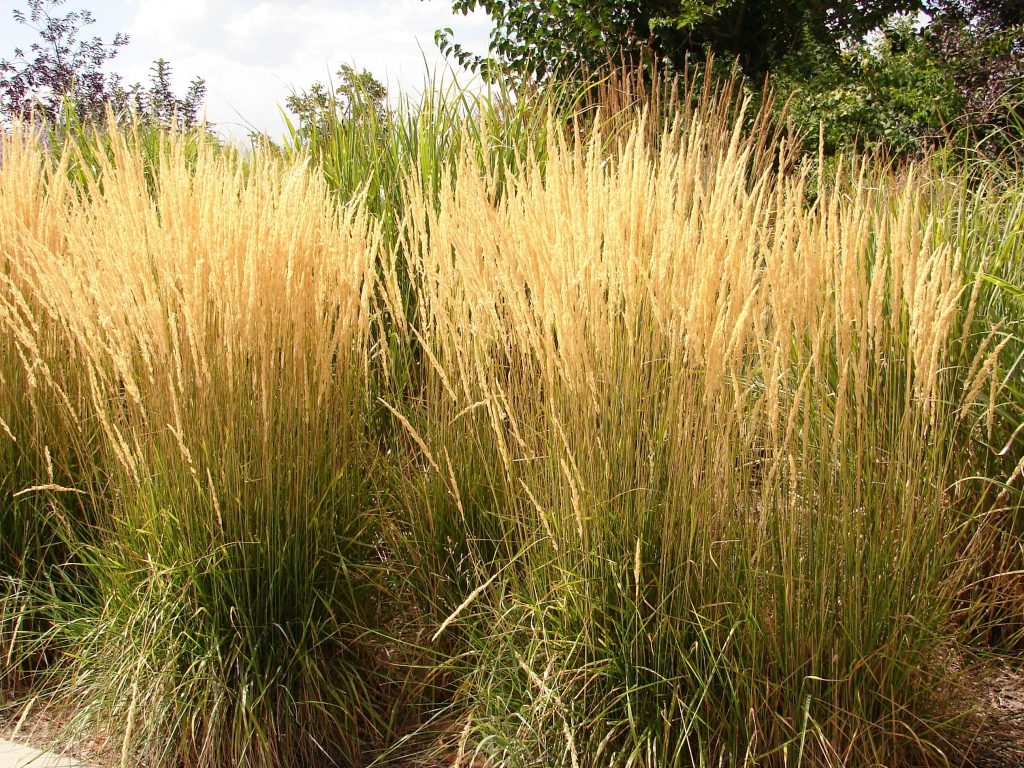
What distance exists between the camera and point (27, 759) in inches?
94.5

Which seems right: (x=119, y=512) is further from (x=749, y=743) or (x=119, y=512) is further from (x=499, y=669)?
(x=749, y=743)

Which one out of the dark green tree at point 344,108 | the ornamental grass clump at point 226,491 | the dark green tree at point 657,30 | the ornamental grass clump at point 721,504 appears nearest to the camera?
the ornamental grass clump at point 721,504

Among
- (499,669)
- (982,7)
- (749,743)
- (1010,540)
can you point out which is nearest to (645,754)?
(749,743)

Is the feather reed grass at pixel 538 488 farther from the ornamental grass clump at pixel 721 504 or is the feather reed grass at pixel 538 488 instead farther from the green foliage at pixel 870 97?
the green foliage at pixel 870 97

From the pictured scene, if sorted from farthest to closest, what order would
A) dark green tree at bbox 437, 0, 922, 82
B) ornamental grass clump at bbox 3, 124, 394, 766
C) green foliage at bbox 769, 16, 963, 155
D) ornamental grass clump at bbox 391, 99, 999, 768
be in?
1. dark green tree at bbox 437, 0, 922, 82
2. green foliage at bbox 769, 16, 963, 155
3. ornamental grass clump at bbox 3, 124, 394, 766
4. ornamental grass clump at bbox 391, 99, 999, 768

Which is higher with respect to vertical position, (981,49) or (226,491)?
(981,49)

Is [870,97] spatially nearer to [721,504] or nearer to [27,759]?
[721,504]

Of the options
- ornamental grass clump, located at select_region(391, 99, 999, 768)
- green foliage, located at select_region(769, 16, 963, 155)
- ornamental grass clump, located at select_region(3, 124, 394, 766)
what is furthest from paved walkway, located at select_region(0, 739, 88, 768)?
green foliage, located at select_region(769, 16, 963, 155)

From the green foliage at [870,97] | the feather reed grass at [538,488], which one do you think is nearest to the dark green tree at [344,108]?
the feather reed grass at [538,488]

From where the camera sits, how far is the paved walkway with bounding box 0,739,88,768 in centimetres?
232

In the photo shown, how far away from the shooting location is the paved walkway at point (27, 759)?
232 centimetres

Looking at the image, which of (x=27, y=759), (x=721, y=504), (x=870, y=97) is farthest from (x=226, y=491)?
(x=870, y=97)

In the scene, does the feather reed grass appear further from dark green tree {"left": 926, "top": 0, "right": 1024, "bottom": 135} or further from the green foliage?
the green foliage

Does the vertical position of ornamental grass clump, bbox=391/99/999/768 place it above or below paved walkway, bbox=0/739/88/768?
above
